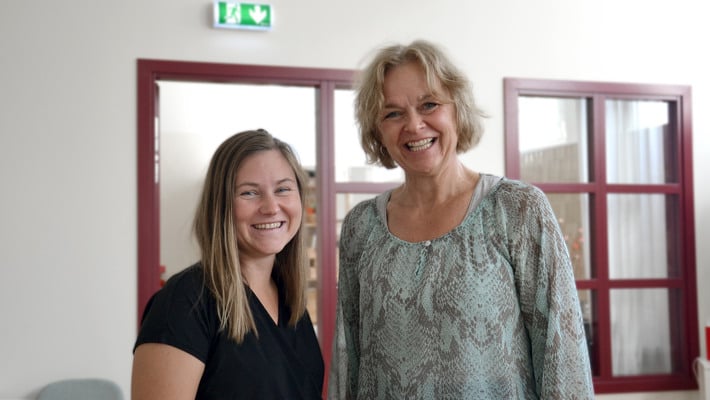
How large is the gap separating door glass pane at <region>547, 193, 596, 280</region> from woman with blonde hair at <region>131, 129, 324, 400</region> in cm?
277

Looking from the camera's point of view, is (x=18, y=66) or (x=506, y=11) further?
(x=506, y=11)

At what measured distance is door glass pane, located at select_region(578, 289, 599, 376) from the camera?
13.4 feet

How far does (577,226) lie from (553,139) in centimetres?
57

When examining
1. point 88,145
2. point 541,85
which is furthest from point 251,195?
point 541,85

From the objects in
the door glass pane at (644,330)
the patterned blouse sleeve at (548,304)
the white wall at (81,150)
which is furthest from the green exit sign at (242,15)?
the door glass pane at (644,330)

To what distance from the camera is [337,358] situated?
1782mm

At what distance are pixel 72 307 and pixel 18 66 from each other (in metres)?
1.28

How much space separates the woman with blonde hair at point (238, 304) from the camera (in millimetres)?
1354

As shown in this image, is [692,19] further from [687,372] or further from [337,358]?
[337,358]

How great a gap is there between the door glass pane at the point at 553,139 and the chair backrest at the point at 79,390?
264cm

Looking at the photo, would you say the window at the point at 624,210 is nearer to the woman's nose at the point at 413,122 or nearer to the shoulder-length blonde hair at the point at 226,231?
the woman's nose at the point at 413,122

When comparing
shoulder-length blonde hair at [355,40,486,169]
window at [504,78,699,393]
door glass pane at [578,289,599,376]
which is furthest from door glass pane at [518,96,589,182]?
shoulder-length blonde hair at [355,40,486,169]

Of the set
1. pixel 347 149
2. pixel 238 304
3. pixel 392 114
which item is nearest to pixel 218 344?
pixel 238 304

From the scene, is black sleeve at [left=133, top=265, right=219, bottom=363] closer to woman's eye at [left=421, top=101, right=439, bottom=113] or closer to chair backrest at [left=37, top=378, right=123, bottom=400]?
woman's eye at [left=421, top=101, right=439, bottom=113]
